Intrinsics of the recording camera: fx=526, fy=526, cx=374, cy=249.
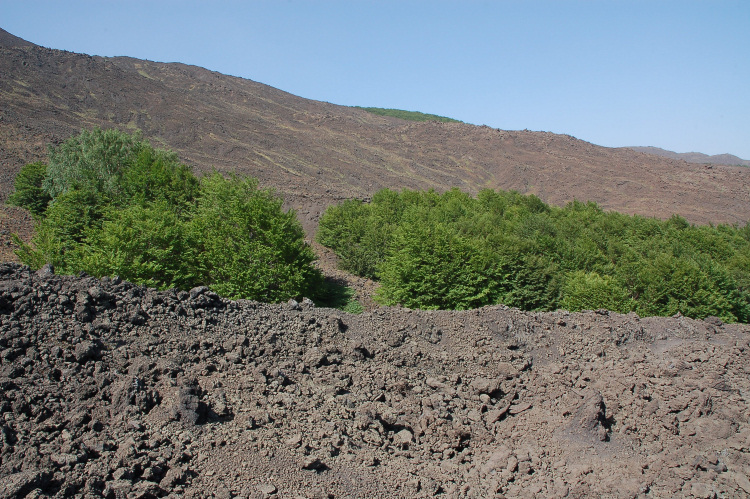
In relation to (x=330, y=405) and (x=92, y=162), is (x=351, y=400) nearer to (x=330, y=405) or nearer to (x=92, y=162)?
(x=330, y=405)

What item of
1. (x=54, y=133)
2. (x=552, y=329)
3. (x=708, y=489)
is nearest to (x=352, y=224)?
(x=552, y=329)

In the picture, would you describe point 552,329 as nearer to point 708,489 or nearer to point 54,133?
point 708,489

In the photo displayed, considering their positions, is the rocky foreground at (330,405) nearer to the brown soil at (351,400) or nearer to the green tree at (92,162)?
the brown soil at (351,400)

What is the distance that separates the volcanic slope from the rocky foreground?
40.7 metres

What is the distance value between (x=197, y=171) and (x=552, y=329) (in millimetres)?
55851

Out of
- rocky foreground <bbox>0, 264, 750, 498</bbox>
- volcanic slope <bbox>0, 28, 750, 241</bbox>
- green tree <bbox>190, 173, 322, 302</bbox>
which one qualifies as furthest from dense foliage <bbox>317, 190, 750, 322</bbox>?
volcanic slope <bbox>0, 28, 750, 241</bbox>

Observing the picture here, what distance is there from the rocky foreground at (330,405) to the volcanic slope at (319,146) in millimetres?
40694

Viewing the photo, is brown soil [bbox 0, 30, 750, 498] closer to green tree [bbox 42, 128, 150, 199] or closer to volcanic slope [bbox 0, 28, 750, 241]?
green tree [bbox 42, 128, 150, 199]

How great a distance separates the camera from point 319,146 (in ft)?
274

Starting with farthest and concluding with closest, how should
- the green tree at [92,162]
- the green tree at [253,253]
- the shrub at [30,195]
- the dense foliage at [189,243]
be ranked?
1. the shrub at [30,195]
2. the green tree at [92,162]
3. the green tree at [253,253]
4. the dense foliage at [189,243]

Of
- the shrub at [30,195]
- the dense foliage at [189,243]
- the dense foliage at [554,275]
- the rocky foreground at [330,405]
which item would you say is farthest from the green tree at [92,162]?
the rocky foreground at [330,405]

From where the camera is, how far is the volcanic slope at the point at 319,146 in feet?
224

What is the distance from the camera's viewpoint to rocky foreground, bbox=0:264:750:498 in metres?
7.91

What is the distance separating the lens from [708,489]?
27.1 feet
